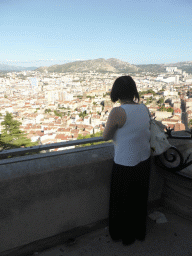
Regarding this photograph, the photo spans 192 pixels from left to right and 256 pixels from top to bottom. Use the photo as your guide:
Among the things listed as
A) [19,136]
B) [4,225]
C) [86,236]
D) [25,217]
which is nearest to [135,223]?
[86,236]

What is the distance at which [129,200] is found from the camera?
1228 mm

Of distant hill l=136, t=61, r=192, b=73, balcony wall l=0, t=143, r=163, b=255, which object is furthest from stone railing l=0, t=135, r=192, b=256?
distant hill l=136, t=61, r=192, b=73

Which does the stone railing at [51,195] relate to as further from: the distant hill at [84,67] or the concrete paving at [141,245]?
the distant hill at [84,67]

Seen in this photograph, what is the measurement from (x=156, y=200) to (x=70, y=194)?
863 millimetres

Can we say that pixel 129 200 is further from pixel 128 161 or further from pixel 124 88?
pixel 124 88

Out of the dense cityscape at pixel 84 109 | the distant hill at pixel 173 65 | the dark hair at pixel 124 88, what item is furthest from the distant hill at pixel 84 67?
the dark hair at pixel 124 88

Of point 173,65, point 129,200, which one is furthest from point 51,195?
point 173,65

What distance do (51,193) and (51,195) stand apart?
2 centimetres

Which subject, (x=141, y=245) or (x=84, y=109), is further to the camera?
(x=84, y=109)

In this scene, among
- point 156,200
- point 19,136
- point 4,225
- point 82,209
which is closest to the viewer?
point 4,225

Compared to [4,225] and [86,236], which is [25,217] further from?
[86,236]

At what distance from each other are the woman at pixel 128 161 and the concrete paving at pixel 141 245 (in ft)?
0.20

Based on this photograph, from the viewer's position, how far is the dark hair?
108 centimetres

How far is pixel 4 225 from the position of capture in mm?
1078
